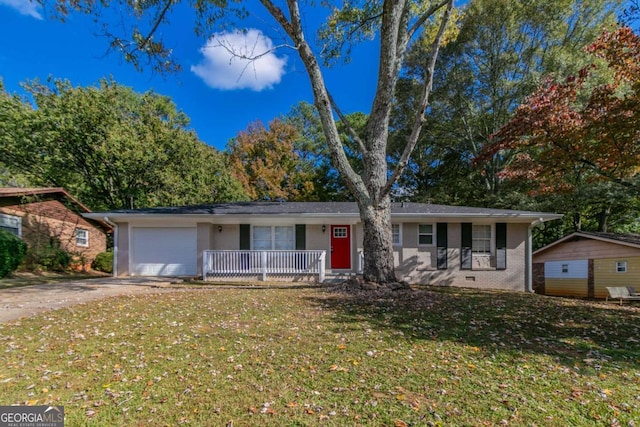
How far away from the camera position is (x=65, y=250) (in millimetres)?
15719

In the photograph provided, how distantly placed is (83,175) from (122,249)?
9460 mm

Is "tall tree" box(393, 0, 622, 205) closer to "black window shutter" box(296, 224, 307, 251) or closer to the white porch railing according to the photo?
"black window shutter" box(296, 224, 307, 251)

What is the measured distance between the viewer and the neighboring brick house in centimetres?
1395

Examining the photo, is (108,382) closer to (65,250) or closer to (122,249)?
(122,249)

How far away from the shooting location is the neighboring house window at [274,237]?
42.5 feet

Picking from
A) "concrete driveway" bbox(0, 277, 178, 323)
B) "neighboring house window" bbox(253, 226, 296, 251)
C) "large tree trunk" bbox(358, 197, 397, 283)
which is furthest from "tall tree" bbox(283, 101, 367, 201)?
"large tree trunk" bbox(358, 197, 397, 283)

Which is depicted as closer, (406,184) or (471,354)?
(471,354)

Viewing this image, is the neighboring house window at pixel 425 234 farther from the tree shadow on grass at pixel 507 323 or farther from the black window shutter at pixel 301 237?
the tree shadow on grass at pixel 507 323

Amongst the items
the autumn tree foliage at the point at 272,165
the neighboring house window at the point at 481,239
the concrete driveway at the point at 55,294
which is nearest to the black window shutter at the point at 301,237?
the concrete driveway at the point at 55,294

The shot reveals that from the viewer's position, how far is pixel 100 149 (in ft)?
55.6

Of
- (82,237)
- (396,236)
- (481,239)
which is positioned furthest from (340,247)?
(82,237)

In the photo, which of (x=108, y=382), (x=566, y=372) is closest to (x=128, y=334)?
(x=108, y=382)

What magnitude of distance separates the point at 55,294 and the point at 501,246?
14.7m

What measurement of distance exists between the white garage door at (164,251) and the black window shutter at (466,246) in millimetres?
10584
